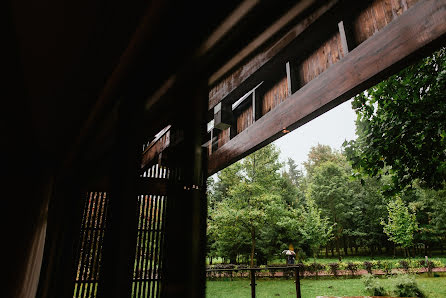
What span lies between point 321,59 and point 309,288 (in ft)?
42.0

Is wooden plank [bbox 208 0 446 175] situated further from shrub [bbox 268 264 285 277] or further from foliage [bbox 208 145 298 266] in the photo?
foliage [bbox 208 145 298 266]

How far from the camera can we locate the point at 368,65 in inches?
51.5

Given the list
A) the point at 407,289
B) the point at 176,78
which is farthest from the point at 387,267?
the point at 176,78

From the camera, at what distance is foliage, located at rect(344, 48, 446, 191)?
276 centimetres

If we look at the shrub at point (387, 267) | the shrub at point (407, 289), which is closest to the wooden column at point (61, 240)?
the shrub at point (407, 289)

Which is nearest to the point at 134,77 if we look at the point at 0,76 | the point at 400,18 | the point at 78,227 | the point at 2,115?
the point at 400,18

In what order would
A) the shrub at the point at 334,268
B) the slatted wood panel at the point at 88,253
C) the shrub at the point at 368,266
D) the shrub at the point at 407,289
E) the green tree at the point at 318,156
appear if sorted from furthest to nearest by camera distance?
the green tree at the point at 318,156, the shrub at the point at 368,266, the shrub at the point at 334,268, the shrub at the point at 407,289, the slatted wood panel at the point at 88,253

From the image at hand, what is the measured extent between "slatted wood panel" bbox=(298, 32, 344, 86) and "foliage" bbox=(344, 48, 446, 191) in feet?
6.23

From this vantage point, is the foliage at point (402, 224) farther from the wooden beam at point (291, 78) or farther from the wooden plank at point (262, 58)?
the wooden plank at point (262, 58)

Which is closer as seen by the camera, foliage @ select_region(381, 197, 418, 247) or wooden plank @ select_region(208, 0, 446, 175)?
wooden plank @ select_region(208, 0, 446, 175)

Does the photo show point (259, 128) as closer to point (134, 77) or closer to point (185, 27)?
point (134, 77)


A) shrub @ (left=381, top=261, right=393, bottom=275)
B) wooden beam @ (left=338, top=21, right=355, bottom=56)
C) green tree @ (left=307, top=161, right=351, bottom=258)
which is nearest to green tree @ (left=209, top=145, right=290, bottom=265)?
shrub @ (left=381, top=261, right=393, bottom=275)

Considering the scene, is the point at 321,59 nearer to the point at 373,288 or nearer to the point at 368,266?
the point at 373,288

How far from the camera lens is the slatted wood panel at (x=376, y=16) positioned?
125 cm
